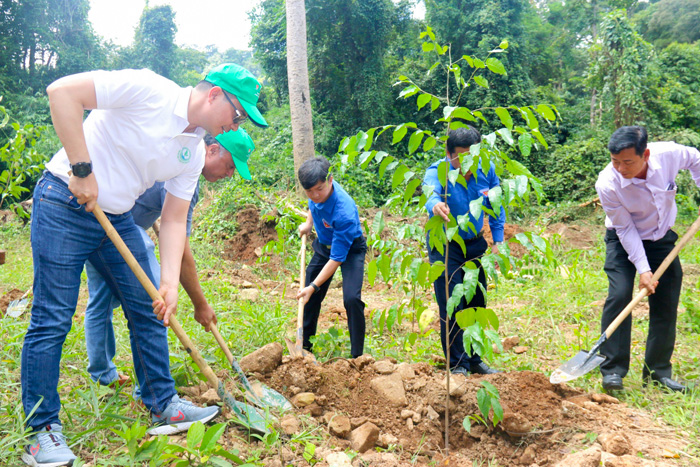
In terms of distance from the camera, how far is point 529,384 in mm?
2754

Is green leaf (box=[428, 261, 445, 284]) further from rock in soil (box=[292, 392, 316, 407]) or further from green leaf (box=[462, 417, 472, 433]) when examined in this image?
rock in soil (box=[292, 392, 316, 407])

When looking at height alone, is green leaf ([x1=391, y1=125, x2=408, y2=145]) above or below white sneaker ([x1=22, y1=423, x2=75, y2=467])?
above

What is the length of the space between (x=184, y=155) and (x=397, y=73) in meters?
12.6

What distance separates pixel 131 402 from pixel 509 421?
6.13 ft

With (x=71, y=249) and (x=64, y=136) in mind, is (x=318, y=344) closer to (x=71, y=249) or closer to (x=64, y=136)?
(x=71, y=249)

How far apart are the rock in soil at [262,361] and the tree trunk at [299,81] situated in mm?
5025

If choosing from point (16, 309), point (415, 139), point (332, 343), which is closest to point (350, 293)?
point (332, 343)

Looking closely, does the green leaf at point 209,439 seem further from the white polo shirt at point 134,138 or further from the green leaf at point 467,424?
the green leaf at point 467,424

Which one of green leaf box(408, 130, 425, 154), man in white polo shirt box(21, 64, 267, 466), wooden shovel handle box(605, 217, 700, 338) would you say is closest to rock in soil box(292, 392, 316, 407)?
man in white polo shirt box(21, 64, 267, 466)

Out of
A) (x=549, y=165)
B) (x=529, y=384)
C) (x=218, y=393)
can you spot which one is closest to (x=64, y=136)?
(x=218, y=393)

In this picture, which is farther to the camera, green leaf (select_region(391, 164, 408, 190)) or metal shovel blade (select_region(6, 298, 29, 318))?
metal shovel blade (select_region(6, 298, 29, 318))

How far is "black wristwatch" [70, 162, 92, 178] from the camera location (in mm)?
1815

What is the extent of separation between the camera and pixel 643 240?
304 centimetres

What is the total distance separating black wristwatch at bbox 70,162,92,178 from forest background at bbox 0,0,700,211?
725 centimetres
